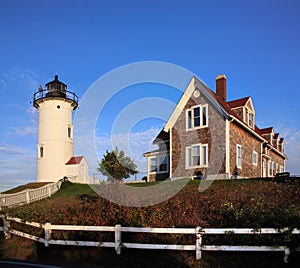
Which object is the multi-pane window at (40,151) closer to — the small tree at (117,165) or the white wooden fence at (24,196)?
the small tree at (117,165)

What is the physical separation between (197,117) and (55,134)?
18.2 meters

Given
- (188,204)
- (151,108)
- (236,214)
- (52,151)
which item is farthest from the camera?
(52,151)

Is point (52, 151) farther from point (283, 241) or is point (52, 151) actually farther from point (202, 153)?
point (283, 241)

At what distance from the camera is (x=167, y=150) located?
25.8m

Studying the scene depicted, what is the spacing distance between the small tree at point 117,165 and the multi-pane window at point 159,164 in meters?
3.80

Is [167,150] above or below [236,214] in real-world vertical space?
above

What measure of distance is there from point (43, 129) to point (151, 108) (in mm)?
22964

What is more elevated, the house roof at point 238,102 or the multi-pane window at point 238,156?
the house roof at point 238,102

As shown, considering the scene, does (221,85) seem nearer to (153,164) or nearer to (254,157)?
(254,157)

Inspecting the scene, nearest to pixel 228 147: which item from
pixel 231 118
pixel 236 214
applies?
pixel 231 118

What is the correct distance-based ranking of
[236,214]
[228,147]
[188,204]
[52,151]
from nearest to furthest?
1. [236,214]
2. [188,204]
3. [228,147]
4. [52,151]

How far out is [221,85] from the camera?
26.9 m

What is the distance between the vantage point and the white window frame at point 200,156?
71.9ft

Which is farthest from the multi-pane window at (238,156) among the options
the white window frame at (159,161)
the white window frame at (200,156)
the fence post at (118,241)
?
the fence post at (118,241)
